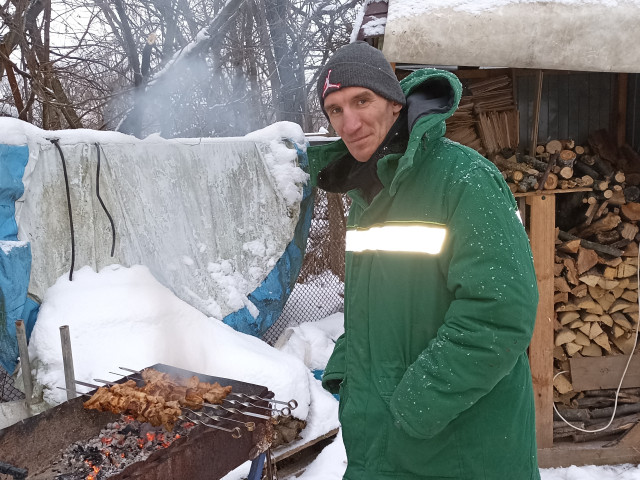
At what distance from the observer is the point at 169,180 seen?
4883 millimetres

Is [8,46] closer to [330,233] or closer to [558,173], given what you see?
[330,233]

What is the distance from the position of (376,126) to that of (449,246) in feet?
1.76

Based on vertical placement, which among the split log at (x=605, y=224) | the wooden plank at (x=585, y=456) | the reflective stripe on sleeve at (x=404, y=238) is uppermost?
the reflective stripe on sleeve at (x=404, y=238)

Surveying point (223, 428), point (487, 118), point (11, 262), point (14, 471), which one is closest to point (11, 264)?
point (11, 262)

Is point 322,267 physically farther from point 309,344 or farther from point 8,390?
point 8,390

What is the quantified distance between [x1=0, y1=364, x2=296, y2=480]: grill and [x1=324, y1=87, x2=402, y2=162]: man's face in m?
1.34

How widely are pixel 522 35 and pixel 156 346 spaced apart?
11.4 feet

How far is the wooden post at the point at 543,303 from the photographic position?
4414 mm

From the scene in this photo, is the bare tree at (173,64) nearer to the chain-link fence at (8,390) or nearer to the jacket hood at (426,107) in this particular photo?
the chain-link fence at (8,390)

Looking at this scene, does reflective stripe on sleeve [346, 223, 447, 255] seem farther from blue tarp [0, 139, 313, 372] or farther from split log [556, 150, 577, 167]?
split log [556, 150, 577, 167]

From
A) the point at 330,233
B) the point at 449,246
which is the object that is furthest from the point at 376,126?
the point at 330,233

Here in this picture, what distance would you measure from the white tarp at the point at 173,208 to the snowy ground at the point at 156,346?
0.75 feet

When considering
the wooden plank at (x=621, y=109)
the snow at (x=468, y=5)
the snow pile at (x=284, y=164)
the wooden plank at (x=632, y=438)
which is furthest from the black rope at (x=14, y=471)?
the wooden plank at (x=621, y=109)

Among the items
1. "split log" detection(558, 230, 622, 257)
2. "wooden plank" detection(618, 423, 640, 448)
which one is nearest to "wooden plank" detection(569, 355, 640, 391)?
"wooden plank" detection(618, 423, 640, 448)
